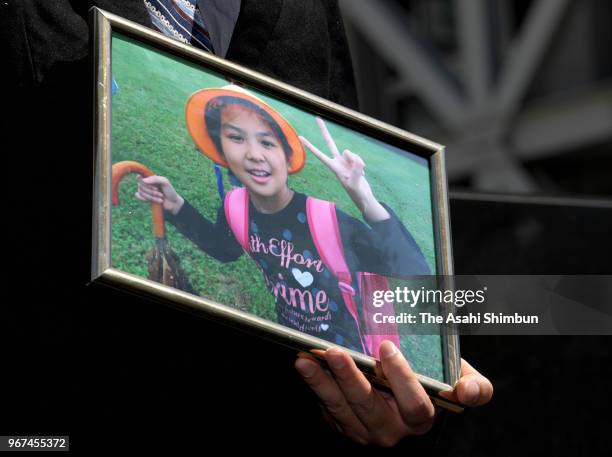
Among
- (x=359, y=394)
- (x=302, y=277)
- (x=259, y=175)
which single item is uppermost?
(x=259, y=175)

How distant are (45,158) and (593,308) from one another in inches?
38.7

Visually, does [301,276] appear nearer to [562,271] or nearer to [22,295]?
[22,295]

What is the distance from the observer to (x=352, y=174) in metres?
1.16

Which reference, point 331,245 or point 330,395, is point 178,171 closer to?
point 331,245

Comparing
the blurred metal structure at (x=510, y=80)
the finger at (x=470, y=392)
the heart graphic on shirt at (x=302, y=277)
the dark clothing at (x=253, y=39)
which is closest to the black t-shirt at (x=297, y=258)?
the heart graphic on shirt at (x=302, y=277)

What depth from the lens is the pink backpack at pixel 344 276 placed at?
3.47 ft

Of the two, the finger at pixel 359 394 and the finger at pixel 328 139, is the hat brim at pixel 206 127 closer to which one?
the finger at pixel 328 139

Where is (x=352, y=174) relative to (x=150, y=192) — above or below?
above

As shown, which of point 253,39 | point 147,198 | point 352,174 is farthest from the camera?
point 253,39

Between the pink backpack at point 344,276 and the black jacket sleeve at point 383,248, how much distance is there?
11mm

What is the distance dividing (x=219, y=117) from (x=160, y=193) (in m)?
0.14

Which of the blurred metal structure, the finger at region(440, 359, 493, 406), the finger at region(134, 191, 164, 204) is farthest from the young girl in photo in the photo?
the blurred metal structure

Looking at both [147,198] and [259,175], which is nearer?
[147,198]

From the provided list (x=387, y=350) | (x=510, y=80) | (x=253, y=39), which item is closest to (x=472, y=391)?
(x=387, y=350)
